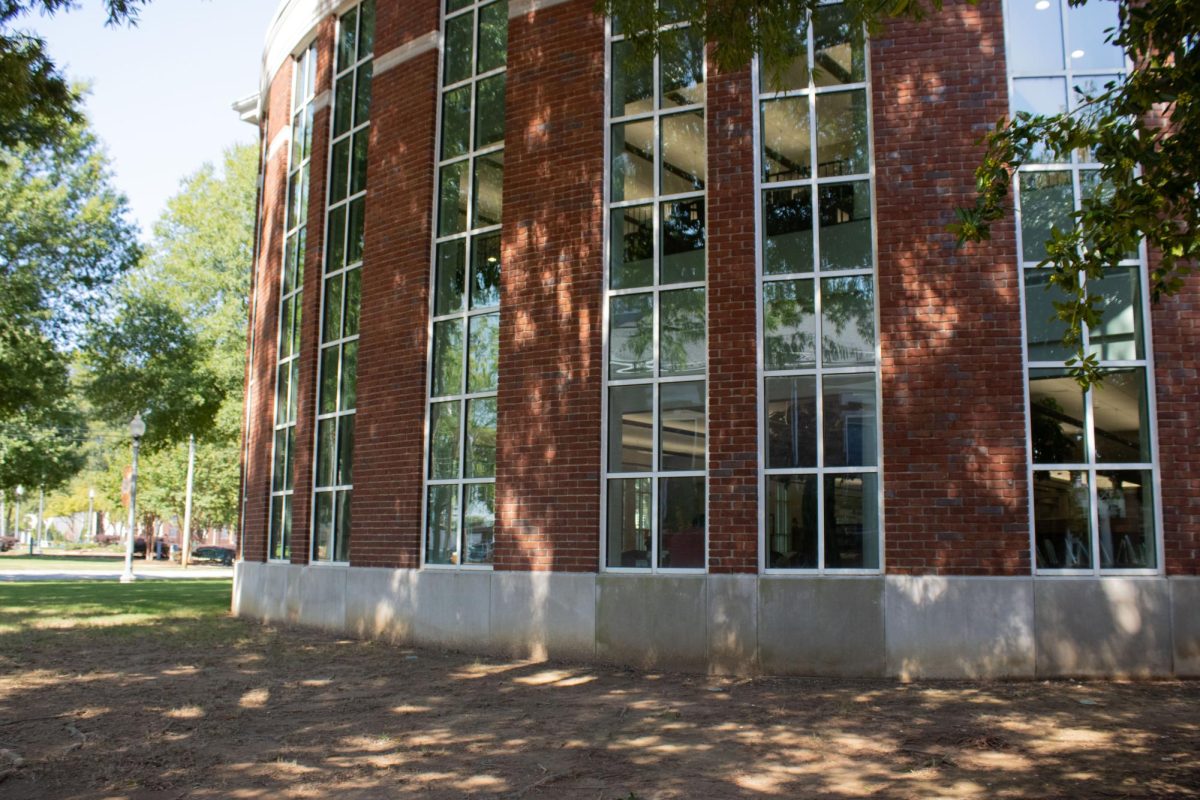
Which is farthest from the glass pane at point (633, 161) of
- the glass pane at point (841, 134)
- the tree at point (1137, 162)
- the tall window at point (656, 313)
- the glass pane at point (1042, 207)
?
the tree at point (1137, 162)

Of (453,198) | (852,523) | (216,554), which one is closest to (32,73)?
(453,198)

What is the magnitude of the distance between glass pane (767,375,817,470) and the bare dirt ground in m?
2.17

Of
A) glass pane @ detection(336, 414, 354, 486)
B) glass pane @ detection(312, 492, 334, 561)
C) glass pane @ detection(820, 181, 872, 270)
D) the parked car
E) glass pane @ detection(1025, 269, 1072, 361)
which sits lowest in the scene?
the parked car

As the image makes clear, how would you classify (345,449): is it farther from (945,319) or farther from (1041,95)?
(1041,95)

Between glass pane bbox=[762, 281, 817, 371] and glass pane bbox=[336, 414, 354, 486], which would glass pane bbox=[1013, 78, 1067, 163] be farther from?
glass pane bbox=[336, 414, 354, 486]

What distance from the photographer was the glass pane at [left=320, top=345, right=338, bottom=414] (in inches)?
582

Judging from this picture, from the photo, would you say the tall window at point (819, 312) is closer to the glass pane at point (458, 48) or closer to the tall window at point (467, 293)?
the tall window at point (467, 293)

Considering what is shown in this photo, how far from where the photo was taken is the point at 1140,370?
31.7 feet

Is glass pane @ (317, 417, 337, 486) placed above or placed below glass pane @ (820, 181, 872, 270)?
below

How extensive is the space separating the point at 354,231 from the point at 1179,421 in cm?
1088

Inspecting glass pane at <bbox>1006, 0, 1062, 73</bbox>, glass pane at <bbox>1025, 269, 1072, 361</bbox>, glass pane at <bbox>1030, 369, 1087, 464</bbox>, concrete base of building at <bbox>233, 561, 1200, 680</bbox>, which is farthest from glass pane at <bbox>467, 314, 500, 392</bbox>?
glass pane at <bbox>1006, 0, 1062, 73</bbox>

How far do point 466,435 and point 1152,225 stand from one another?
8224 mm

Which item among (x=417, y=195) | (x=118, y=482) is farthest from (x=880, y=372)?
(x=118, y=482)

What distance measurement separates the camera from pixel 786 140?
423 inches
